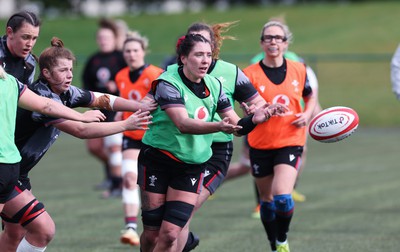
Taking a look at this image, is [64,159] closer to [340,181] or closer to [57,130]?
[340,181]

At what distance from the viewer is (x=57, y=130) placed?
7074 mm

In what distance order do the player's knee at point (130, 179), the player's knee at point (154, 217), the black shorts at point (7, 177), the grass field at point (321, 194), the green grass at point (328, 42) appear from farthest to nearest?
1. the green grass at point (328, 42)
2. the player's knee at point (130, 179)
3. the grass field at point (321, 194)
4. the player's knee at point (154, 217)
5. the black shorts at point (7, 177)

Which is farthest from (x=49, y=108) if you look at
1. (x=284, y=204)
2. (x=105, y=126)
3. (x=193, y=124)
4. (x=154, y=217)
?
(x=284, y=204)

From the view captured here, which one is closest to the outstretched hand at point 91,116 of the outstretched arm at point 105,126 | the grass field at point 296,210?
the outstretched arm at point 105,126

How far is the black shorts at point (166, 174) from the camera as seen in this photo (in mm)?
7133

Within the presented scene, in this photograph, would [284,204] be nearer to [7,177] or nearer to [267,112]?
[267,112]

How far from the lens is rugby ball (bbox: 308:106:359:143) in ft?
26.3

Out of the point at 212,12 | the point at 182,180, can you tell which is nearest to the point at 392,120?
the point at 182,180

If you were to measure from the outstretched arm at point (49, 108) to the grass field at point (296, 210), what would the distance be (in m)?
2.79

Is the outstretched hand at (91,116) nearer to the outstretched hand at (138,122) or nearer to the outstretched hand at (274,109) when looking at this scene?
the outstretched hand at (138,122)

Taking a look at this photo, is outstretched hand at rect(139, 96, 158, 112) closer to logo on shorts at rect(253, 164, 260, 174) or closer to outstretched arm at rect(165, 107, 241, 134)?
outstretched arm at rect(165, 107, 241, 134)

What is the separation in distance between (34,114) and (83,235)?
3.36 metres

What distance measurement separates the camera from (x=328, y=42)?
41500mm

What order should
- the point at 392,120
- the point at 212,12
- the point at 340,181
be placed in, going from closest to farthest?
the point at 340,181, the point at 392,120, the point at 212,12
